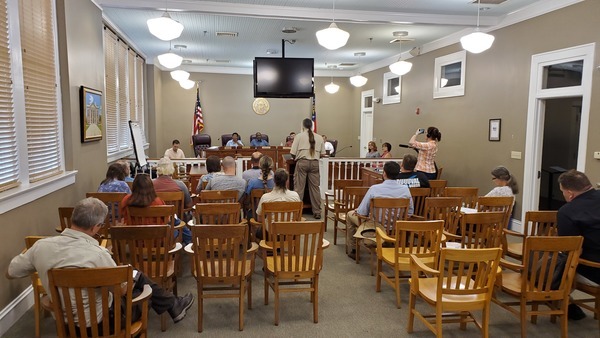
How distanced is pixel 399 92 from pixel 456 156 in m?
2.91

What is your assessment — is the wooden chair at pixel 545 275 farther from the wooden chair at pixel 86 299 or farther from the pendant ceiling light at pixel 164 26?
the pendant ceiling light at pixel 164 26

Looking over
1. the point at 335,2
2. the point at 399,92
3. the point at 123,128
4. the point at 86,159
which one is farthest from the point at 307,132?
the point at 399,92

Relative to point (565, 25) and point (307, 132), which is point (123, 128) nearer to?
point (307, 132)

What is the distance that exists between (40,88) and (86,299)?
8.84 ft

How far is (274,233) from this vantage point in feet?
10.0

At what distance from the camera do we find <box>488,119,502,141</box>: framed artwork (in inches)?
260

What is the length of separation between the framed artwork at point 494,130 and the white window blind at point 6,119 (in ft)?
20.7

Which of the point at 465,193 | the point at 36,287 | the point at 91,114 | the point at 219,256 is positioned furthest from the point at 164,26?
the point at 465,193

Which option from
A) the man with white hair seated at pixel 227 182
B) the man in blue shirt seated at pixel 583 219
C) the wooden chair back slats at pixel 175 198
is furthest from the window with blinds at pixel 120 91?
the man in blue shirt seated at pixel 583 219

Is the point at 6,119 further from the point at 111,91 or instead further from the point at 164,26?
the point at 111,91

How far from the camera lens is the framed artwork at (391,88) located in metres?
10.3

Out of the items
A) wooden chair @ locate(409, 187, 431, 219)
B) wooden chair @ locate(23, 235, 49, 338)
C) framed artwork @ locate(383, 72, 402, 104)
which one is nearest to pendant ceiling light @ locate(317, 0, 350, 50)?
wooden chair @ locate(409, 187, 431, 219)

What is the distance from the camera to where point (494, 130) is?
22.0 ft

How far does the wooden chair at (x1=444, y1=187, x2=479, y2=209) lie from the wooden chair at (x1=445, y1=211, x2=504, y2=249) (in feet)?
3.63
